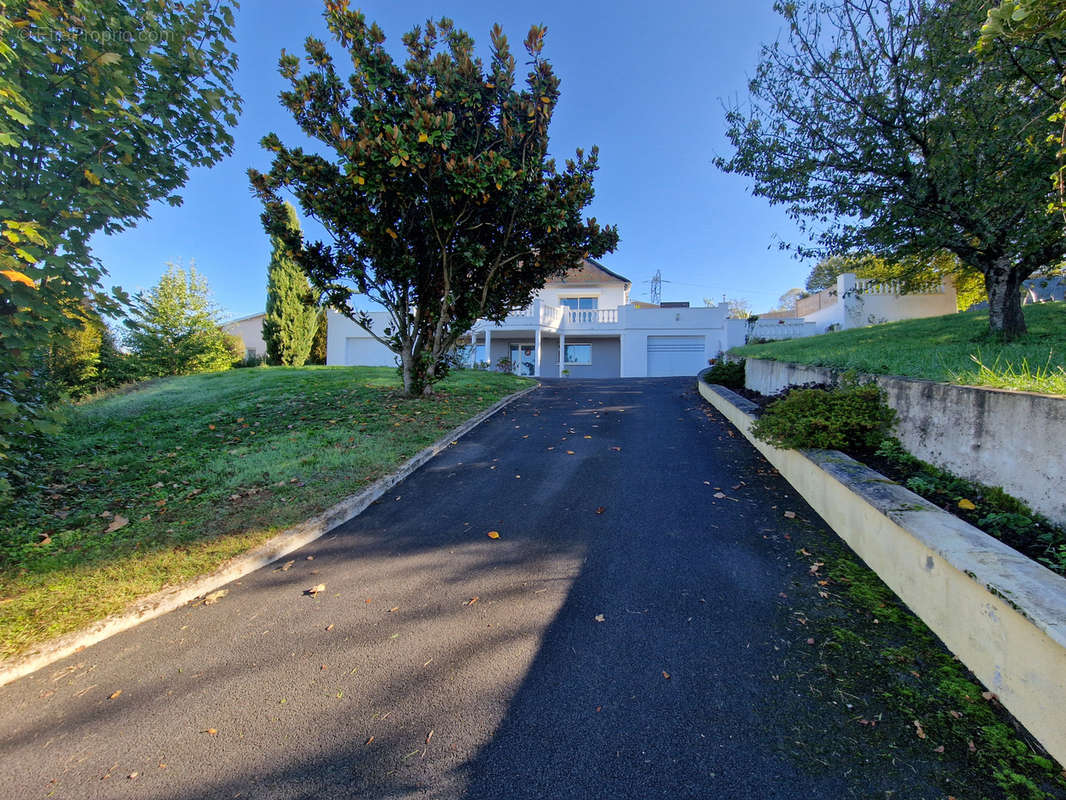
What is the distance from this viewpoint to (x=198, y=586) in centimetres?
332

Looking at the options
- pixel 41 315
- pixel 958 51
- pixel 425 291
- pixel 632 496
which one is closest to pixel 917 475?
pixel 632 496

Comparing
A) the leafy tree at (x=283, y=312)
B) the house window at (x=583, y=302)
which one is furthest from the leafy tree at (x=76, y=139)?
the house window at (x=583, y=302)

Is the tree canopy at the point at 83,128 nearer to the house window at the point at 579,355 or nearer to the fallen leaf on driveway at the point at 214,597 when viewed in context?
the fallen leaf on driveway at the point at 214,597

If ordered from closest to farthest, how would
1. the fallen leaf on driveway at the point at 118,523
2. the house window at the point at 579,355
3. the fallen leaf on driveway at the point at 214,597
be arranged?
the fallen leaf on driveway at the point at 214,597 < the fallen leaf on driveway at the point at 118,523 < the house window at the point at 579,355

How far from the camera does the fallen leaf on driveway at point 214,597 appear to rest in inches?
127

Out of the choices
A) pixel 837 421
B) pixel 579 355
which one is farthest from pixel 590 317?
pixel 837 421

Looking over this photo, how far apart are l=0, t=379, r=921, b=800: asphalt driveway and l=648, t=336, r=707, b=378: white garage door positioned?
17.4 m

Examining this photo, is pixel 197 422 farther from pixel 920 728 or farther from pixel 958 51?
pixel 958 51

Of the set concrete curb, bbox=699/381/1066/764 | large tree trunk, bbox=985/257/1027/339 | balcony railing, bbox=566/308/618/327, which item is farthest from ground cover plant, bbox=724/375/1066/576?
balcony railing, bbox=566/308/618/327

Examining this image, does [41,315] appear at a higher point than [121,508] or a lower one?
higher

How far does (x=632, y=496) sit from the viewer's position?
16.0ft

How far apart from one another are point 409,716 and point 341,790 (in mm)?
400

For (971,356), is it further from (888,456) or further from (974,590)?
(974,590)

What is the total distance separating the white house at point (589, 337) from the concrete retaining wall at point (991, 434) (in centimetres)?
1576
